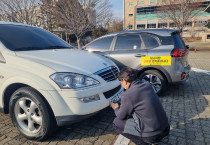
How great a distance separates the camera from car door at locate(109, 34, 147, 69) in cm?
402

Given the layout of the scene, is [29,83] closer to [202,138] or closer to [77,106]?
[77,106]

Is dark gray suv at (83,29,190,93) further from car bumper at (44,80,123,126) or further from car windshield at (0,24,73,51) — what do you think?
car bumper at (44,80,123,126)

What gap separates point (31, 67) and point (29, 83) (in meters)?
0.23

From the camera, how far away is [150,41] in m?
3.96

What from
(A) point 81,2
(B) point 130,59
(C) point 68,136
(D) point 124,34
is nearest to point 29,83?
(C) point 68,136

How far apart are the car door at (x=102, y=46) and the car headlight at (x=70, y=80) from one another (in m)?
2.34

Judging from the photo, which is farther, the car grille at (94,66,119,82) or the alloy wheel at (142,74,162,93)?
the alloy wheel at (142,74,162,93)

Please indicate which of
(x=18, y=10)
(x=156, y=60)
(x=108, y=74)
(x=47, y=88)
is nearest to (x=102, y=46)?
(x=156, y=60)

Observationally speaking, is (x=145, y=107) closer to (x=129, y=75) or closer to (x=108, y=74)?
(x=129, y=75)

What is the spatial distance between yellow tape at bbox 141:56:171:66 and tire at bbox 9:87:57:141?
106 inches

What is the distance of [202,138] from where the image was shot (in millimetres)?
2377

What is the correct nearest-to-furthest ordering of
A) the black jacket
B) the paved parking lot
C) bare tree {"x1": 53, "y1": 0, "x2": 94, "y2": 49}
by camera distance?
the black jacket → the paved parking lot → bare tree {"x1": 53, "y1": 0, "x2": 94, "y2": 49}

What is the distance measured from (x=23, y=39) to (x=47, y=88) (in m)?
1.44

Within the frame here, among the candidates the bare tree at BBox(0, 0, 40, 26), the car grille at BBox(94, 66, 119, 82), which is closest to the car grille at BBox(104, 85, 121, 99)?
the car grille at BBox(94, 66, 119, 82)
